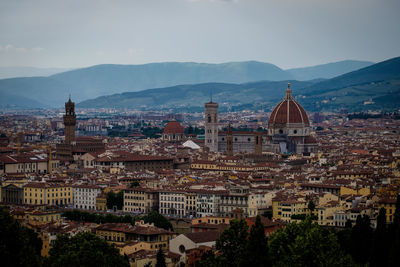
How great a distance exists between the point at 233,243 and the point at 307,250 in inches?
174

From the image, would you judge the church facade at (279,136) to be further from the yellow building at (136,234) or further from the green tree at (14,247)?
the green tree at (14,247)

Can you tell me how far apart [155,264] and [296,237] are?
22.0 ft

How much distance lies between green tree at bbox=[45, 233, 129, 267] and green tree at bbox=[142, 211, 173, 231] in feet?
41.6

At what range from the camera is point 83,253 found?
4003 cm

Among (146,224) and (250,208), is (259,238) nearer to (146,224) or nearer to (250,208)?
(146,224)

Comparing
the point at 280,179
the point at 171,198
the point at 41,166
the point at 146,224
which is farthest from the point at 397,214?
the point at 41,166

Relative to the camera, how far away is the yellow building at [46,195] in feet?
223

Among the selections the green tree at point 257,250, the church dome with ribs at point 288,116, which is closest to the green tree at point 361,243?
the green tree at point 257,250

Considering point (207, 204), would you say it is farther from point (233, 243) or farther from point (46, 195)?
point (233, 243)

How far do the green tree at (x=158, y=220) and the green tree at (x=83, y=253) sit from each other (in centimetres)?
1269

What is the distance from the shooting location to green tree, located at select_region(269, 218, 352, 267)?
1497 inches

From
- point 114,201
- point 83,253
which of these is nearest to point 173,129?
point 114,201

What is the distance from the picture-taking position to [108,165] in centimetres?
9125

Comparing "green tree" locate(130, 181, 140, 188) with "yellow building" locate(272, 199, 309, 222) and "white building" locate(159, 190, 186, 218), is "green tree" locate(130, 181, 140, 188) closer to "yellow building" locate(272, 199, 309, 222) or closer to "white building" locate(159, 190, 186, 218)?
"white building" locate(159, 190, 186, 218)
